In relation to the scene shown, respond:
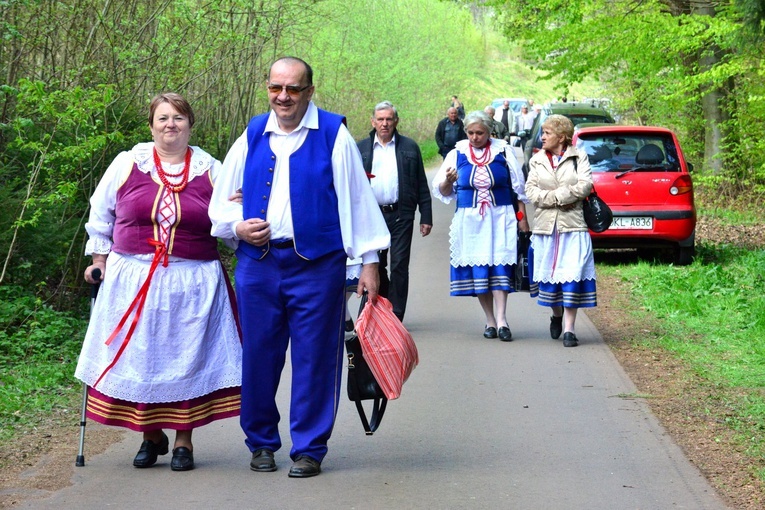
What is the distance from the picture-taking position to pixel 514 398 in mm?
8070

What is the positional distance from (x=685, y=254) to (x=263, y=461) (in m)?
10.1

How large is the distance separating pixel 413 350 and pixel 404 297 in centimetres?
452

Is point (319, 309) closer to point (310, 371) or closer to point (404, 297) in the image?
point (310, 371)

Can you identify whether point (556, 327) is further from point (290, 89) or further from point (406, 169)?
point (290, 89)

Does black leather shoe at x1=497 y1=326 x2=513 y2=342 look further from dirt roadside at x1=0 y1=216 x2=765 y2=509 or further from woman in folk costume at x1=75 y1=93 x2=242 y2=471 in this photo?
woman in folk costume at x1=75 y1=93 x2=242 y2=471

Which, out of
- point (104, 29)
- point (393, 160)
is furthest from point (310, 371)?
point (104, 29)

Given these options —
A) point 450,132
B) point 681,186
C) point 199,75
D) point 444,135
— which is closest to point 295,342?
point 199,75

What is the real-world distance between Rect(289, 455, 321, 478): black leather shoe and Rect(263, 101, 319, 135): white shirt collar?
62.4 inches

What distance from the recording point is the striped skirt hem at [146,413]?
237 inches

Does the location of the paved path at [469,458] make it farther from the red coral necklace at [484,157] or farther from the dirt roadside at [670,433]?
the red coral necklace at [484,157]

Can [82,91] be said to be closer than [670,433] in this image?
No

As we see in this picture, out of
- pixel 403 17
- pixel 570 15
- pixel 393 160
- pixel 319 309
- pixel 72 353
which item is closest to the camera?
pixel 319 309

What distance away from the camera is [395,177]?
1043 centimetres

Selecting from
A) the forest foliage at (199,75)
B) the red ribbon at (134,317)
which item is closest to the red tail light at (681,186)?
the forest foliage at (199,75)
